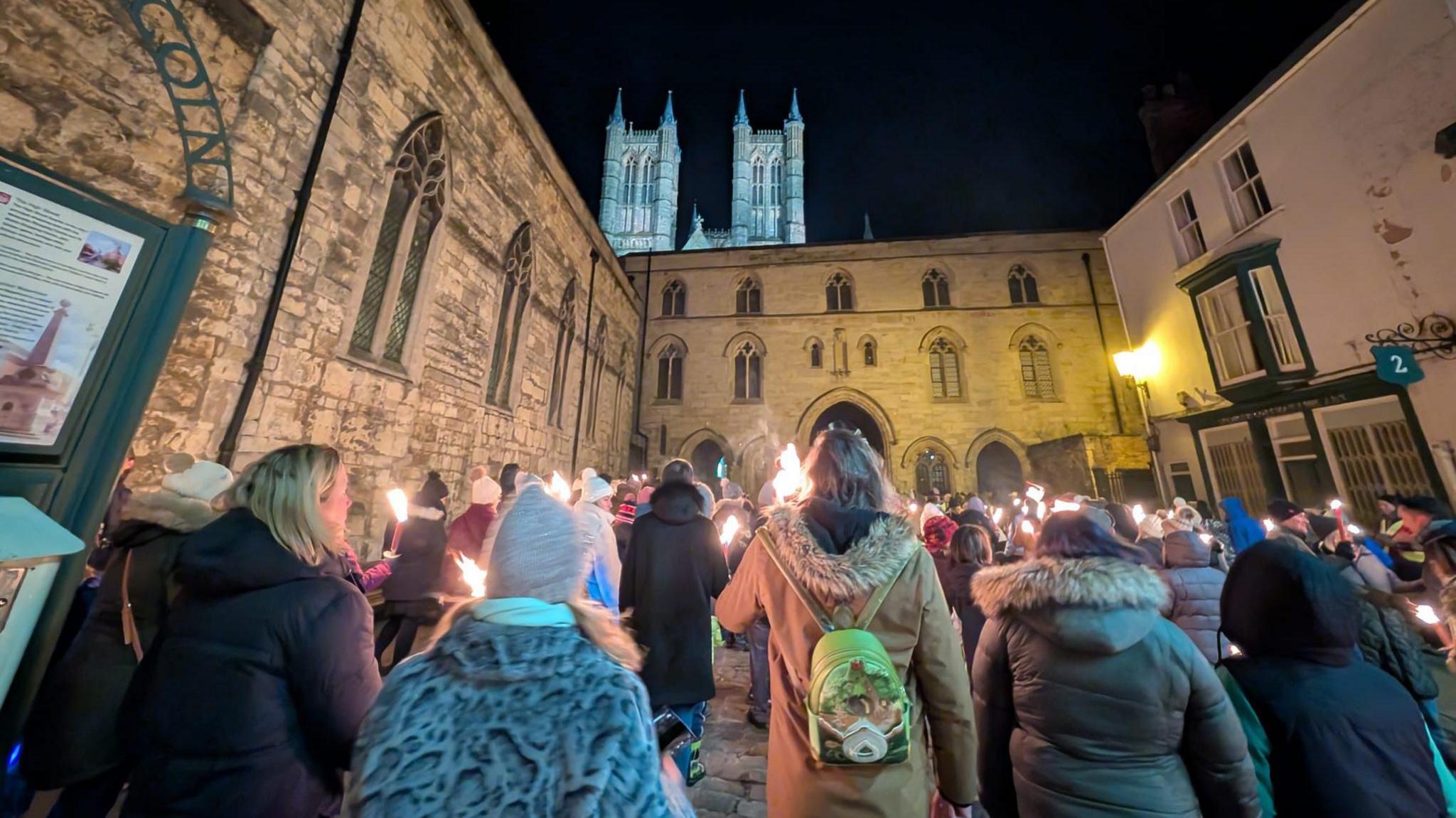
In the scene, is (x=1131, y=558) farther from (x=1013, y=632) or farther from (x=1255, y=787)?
(x=1255, y=787)

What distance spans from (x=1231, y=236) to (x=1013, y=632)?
1179 cm

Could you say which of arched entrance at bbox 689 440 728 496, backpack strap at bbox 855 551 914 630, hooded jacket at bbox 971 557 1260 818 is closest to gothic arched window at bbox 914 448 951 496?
arched entrance at bbox 689 440 728 496

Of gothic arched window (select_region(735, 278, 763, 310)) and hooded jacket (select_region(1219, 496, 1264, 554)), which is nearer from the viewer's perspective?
hooded jacket (select_region(1219, 496, 1264, 554))

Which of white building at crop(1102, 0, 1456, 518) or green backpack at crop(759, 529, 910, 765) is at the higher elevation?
white building at crop(1102, 0, 1456, 518)

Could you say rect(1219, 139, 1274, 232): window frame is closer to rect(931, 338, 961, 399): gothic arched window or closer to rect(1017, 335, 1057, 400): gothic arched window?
rect(1017, 335, 1057, 400): gothic arched window

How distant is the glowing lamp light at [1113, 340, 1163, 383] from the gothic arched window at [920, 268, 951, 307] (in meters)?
6.05

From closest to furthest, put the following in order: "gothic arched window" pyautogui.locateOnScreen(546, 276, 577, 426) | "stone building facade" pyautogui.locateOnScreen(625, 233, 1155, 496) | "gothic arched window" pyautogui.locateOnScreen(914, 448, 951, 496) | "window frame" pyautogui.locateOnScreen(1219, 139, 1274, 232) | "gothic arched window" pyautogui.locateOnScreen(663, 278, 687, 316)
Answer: "window frame" pyautogui.locateOnScreen(1219, 139, 1274, 232), "gothic arched window" pyautogui.locateOnScreen(546, 276, 577, 426), "stone building facade" pyautogui.locateOnScreen(625, 233, 1155, 496), "gothic arched window" pyautogui.locateOnScreen(914, 448, 951, 496), "gothic arched window" pyautogui.locateOnScreen(663, 278, 687, 316)

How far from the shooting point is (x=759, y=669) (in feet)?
12.4

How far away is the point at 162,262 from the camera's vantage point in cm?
192

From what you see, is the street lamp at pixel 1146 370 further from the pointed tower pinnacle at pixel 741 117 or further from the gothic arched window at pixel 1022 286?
the pointed tower pinnacle at pixel 741 117

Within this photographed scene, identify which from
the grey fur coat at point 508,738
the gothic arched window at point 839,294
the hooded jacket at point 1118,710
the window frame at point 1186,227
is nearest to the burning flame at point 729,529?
the hooded jacket at point 1118,710

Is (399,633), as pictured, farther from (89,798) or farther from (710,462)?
(710,462)

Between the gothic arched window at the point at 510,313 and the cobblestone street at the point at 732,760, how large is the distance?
20.2ft

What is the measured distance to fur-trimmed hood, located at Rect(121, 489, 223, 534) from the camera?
5.90 ft
